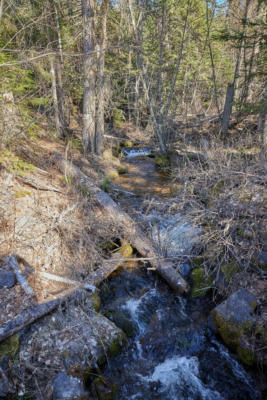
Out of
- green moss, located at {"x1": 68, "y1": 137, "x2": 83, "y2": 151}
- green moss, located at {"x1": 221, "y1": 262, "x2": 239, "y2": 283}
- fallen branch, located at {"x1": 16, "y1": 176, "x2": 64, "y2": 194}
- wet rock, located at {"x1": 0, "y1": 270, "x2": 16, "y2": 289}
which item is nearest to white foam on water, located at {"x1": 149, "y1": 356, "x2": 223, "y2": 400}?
green moss, located at {"x1": 221, "y1": 262, "x2": 239, "y2": 283}

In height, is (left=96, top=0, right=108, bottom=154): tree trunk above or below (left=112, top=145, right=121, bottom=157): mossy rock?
above

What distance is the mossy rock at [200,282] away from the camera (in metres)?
5.09

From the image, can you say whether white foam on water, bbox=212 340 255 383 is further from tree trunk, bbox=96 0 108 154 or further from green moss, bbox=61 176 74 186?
tree trunk, bbox=96 0 108 154

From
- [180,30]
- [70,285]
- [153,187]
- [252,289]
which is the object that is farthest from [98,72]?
[252,289]

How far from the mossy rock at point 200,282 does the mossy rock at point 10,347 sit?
3361mm

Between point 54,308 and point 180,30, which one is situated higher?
point 180,30

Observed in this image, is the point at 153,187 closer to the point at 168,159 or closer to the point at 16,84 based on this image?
the point at 168,159

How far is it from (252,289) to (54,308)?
355 centimetres

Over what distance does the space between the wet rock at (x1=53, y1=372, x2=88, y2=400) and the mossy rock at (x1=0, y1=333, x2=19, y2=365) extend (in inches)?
27.8

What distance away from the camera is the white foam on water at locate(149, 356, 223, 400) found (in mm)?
3648

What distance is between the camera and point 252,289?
4453 millimetres

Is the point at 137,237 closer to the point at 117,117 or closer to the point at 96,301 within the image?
the point at 96,301

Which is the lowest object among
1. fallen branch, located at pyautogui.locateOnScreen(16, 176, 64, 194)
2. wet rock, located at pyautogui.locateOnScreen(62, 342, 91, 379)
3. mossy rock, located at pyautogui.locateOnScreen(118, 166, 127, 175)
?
mossy rock, located at pyautogui.locateOnScreen(118, 166, 127, 175)

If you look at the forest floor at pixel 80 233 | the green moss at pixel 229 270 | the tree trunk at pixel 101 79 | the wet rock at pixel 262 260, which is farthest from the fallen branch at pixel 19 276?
the tree trunk at pixel 101 79
